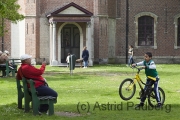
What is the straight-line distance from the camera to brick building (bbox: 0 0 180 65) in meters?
39.2

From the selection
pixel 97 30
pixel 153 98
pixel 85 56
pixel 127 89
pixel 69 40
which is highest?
pixel 97 30

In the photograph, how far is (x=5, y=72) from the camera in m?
26.7

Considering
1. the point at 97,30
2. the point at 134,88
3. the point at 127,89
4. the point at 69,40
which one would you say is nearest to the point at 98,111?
the point at 127,89

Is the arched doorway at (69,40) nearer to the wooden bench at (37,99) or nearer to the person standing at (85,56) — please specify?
the person standing at (85,56)

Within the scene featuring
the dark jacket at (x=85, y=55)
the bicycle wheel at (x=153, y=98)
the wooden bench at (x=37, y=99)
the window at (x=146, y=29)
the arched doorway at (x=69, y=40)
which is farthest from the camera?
the window at (x=146, y=29)

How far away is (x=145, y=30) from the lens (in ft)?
143

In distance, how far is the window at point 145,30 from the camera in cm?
4341

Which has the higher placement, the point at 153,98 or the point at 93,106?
the point at 153,98

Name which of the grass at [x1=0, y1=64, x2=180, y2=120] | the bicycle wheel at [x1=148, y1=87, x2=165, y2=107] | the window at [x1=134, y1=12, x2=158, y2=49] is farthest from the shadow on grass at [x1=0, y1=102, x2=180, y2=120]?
the window at [x1=134, y1=12, x2=158, y2=49]

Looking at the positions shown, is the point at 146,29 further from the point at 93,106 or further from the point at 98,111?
the point at 98,111

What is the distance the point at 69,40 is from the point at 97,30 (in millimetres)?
2205

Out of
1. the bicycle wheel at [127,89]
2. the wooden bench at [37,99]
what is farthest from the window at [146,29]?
the wooden bench at [37,99]

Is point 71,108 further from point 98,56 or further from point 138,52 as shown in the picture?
A: point 138,52

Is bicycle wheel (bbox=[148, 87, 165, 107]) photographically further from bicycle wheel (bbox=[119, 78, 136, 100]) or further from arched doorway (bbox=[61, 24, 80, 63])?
arched doorway (bbox=[61, 24, 80, 63])
